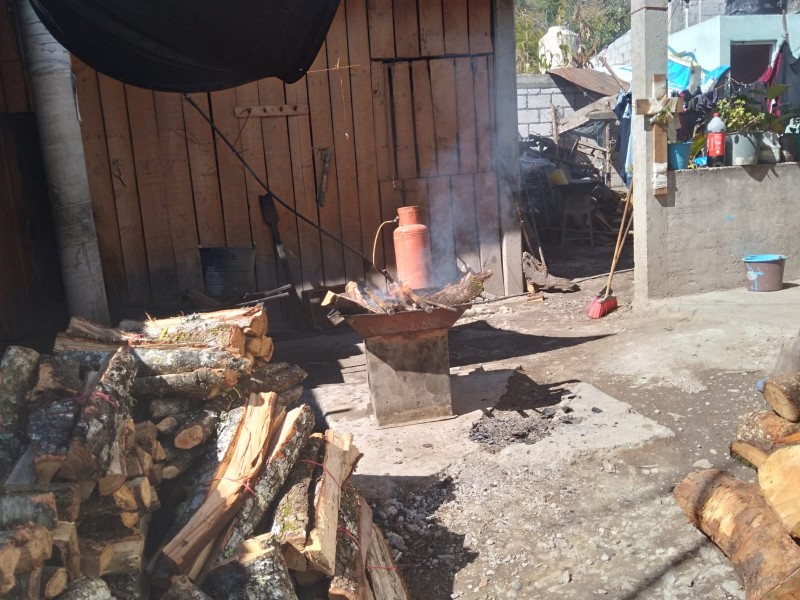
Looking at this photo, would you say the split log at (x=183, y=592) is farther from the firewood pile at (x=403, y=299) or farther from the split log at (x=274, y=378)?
the firewood pile at (x=403, y=299)

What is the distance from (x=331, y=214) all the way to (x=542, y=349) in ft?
9.00

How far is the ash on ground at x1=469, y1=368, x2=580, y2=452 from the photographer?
4.39 metres

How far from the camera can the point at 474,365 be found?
19.8 feet

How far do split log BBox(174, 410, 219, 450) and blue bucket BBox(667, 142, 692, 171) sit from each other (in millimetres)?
5627

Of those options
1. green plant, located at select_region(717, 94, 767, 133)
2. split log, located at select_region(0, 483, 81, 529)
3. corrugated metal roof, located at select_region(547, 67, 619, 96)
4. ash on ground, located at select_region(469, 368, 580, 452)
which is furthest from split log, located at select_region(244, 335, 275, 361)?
corrugated metal roof, located at select_region(547, 67, 619, 96)

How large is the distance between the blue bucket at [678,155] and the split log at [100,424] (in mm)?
5869

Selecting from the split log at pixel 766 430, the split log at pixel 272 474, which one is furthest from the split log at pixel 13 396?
the split log at pixel 766 430

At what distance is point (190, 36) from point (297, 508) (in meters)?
2.24

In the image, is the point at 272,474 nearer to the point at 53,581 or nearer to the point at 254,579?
the point at 254,579

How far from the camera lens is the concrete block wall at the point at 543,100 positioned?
1423cm

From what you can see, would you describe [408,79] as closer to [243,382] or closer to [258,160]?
[258,160]

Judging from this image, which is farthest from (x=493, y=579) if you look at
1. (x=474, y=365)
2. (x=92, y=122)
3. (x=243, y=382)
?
(x=92, y=122)

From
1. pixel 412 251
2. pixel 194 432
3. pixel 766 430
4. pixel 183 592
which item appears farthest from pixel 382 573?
pixel 412 251

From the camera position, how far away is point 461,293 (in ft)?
15.4
